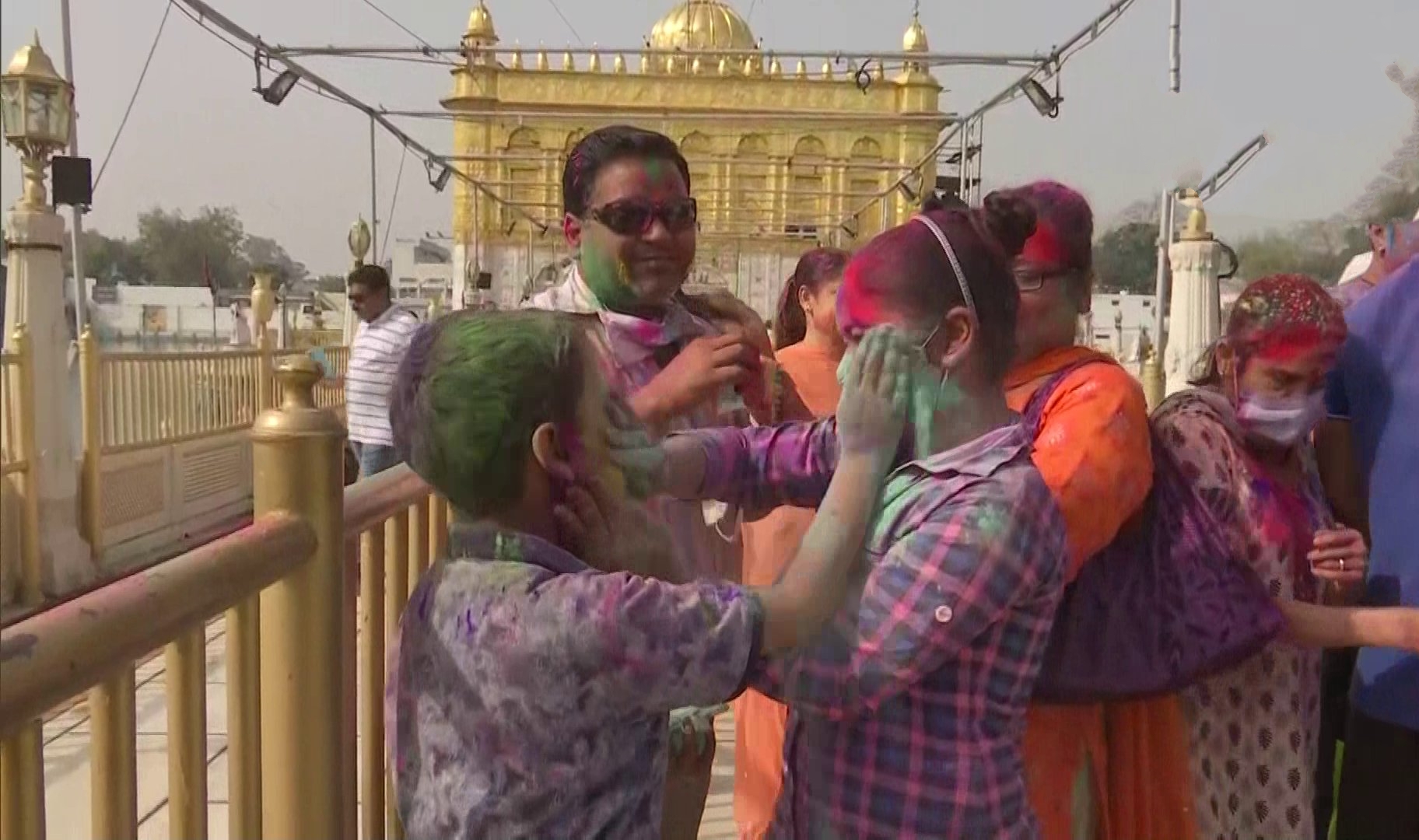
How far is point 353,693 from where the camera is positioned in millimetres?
1741

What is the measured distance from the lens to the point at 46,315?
702 cm

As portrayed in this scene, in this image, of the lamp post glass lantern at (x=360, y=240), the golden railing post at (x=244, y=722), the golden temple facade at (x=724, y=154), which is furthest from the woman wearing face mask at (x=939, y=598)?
the golden temple facade at (x=724, y=154)

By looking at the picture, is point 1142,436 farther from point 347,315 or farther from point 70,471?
point 347,315

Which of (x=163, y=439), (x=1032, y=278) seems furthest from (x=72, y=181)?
(x=1032, y=278)

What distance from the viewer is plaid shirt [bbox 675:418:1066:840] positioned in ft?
4.03

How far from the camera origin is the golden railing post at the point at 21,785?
0.96 meters

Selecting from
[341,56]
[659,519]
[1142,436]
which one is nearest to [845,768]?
[659,519]

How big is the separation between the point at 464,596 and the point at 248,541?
0.32 meters

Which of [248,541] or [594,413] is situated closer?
[594,413]

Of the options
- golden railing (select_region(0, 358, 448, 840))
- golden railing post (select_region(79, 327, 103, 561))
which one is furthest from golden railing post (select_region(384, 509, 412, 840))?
golden railing post (select_region(79, 327, 103, 561))

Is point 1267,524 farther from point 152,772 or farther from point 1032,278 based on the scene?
point 152,772

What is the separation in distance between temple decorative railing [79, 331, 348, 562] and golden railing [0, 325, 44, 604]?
0.38m

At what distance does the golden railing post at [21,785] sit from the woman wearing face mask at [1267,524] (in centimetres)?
152

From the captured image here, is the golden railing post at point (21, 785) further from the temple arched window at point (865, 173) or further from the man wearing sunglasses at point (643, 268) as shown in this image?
the temple arched window at point (865, 173)
